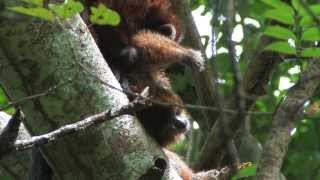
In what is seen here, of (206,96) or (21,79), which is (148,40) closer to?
(206,96)

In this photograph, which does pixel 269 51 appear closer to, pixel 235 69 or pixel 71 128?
pixel 71 128

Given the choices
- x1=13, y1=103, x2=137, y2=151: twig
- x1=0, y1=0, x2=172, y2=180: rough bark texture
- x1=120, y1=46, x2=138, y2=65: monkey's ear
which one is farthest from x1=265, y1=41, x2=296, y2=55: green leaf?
x1=120, y1=46, x2=138, y2=65: monkey's ear

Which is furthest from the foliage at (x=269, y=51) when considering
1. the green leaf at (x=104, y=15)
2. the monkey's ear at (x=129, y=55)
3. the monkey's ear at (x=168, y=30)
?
the monkey's ear at (x=129, y=55)

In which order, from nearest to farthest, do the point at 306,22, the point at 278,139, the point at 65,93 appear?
the point at 278,139, the point at 306,22, the point at 65,93

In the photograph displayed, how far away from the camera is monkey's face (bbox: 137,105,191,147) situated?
333 cm

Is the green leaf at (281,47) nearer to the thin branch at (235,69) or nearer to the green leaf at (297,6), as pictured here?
the green leaf at (297,6)

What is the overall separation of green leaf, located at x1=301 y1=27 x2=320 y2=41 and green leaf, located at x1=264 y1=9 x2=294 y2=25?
2.0 inches

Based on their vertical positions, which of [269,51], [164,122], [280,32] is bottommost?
[164,122]

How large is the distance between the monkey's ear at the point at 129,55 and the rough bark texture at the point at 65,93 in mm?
748

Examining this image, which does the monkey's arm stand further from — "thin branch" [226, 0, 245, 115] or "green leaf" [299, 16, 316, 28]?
"thin branch" [226, 0, 245, 115]

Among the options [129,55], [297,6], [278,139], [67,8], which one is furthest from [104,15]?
[129,55]

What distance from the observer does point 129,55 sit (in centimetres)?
341

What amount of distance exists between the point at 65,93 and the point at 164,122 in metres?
0.89

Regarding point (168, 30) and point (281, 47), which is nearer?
point (281, 47)
